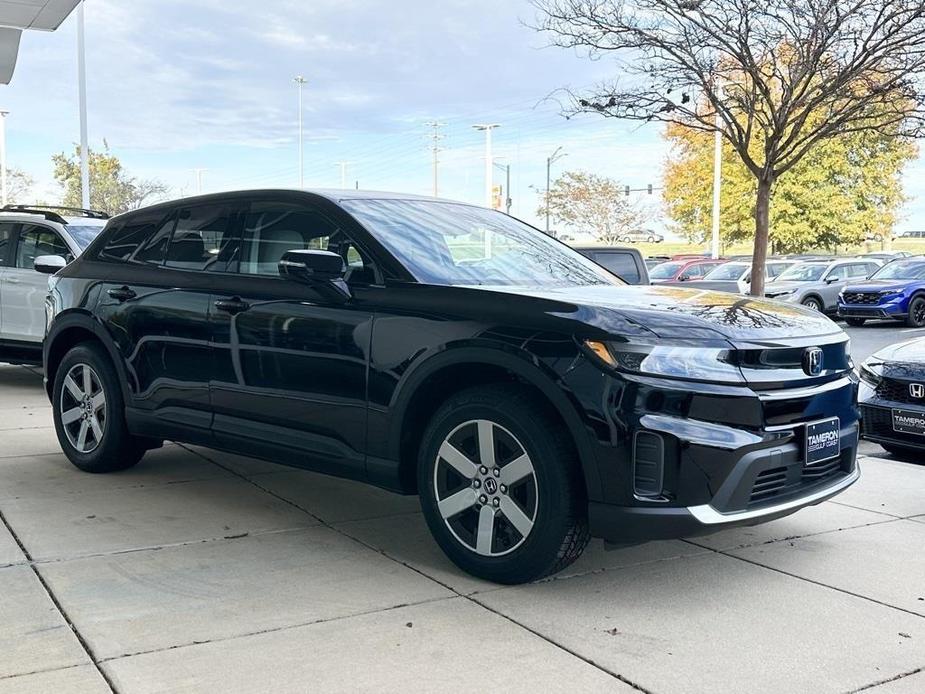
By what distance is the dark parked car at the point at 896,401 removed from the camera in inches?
269

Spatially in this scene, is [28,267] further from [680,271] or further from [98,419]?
[680,271]

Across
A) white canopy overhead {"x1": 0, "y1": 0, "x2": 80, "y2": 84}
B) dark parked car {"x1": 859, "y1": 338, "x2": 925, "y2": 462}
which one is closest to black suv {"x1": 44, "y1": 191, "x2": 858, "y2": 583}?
dark parked car {"x1": 859, "y1": 338, "x2": 925, "y2": 462}

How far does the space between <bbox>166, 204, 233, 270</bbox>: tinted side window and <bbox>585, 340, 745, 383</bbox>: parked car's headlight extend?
8.00ft

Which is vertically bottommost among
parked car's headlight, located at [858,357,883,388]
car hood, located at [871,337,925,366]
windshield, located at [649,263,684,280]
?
parked car's headlight, located at [858,357,883,388]

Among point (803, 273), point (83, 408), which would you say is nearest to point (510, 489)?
point (83, 408)

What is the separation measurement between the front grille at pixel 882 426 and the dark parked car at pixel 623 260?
388 centimetres

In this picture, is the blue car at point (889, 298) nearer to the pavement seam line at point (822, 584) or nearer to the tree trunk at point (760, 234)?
the tree trunk at point (760, 234)

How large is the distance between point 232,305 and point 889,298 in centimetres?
1936

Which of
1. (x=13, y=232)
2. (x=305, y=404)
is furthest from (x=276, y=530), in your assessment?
(x=13, y=232)

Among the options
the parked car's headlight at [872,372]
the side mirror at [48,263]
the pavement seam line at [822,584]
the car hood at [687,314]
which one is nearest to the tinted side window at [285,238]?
the car hood at [687,314]

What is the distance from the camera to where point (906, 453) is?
7.51 metres

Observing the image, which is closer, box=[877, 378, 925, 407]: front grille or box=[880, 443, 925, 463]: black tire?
box=[877, 378, 925, 407]: front grille

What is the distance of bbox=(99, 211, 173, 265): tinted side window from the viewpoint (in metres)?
5.80

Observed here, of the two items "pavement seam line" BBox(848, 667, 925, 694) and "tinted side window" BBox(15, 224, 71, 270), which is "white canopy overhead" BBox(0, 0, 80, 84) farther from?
"pavement seam line" BBox(848, 667, 925, 694)
